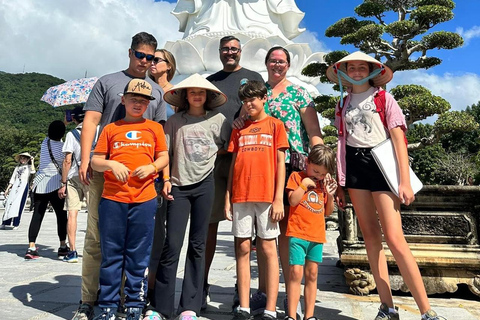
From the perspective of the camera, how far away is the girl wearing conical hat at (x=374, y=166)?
241 centimetres

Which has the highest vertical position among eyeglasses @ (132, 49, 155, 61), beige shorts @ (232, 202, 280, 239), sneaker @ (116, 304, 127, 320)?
eyeglasses @ (132, 49, 155, 61)

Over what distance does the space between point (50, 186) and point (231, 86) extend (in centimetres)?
283

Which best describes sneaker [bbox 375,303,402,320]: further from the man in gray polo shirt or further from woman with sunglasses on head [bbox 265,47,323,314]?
the man in gray polo shirt

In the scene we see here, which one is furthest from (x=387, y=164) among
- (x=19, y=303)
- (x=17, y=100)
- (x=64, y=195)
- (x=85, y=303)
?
(x=17, y=100)

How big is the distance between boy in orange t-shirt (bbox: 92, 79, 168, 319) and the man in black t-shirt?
54 centimetres

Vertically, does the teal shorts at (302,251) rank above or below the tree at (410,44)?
below

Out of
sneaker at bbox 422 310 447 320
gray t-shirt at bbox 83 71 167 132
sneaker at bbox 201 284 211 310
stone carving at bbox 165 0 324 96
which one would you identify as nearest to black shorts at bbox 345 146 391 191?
sneaker at bbox 422 310 447 320

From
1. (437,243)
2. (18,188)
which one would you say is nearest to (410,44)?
(437,243)

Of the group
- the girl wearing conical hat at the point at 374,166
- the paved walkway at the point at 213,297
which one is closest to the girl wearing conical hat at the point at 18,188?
the paved walkway at the point at 213,297

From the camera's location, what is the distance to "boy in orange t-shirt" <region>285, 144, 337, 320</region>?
2404 mm

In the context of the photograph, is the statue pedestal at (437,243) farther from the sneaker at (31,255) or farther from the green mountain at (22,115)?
the green mountain at (22,115)

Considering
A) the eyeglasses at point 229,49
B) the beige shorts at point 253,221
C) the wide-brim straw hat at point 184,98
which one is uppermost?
the eyeglasses at point 229,49

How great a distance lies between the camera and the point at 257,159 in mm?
2508

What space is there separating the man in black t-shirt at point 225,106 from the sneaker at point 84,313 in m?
0.70
